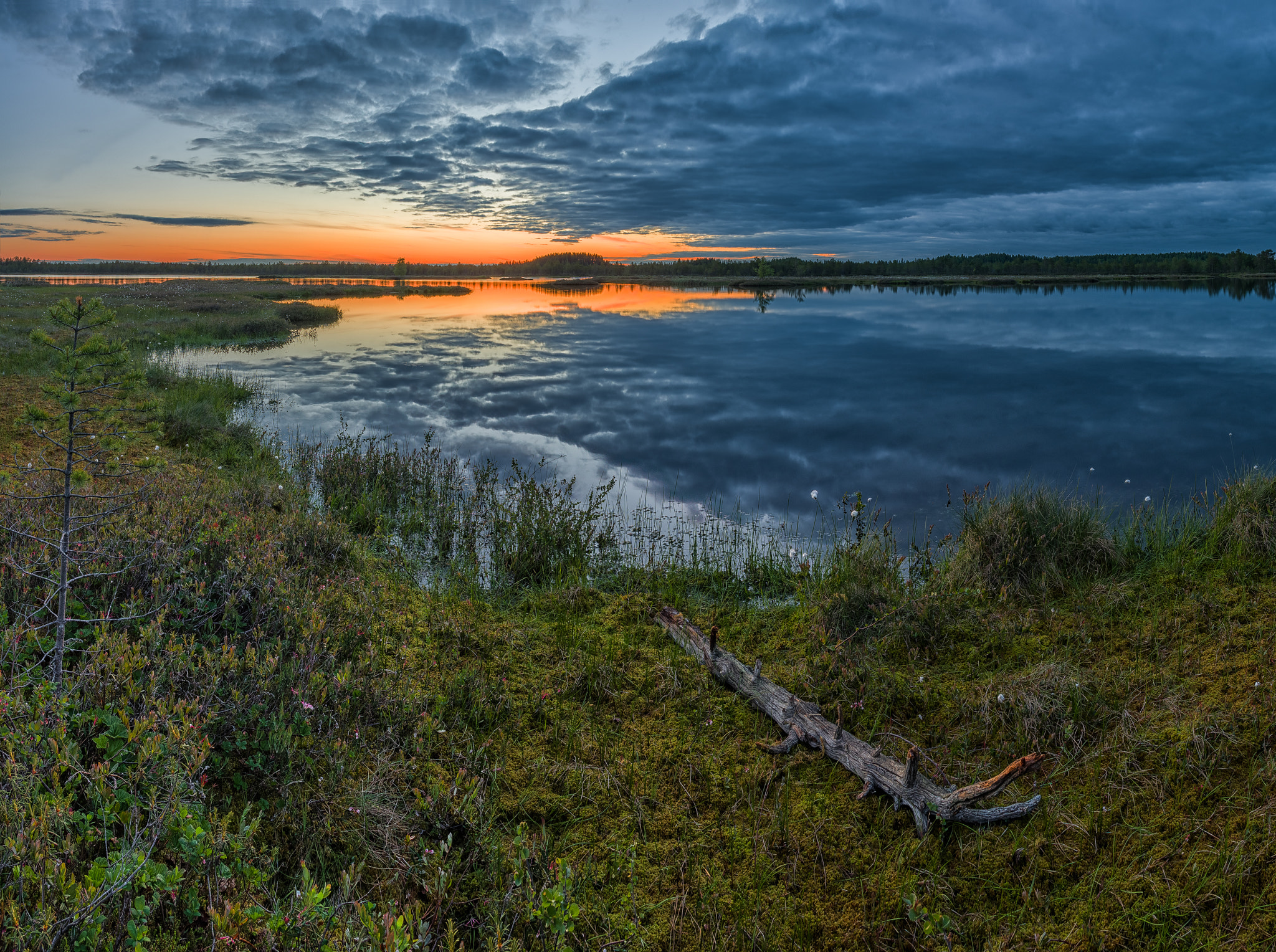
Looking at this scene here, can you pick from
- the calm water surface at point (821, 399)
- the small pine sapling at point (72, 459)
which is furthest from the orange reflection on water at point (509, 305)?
the small pine sapling at point (72, 459)

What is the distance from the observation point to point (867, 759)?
5004mm

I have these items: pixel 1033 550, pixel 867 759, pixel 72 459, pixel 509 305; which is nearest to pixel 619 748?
pixel 867 759

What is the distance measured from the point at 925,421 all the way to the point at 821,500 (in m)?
9.84

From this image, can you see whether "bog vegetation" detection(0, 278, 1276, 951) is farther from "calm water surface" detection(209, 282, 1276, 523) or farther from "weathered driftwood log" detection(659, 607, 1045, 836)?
Result: "calm water surface" detection(209, 282, 1276, 523)

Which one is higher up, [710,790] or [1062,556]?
[1062,556]

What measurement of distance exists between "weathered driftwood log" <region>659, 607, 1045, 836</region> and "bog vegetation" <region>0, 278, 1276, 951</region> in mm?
120

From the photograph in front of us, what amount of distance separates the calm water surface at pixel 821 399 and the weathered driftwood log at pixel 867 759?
6.56 m

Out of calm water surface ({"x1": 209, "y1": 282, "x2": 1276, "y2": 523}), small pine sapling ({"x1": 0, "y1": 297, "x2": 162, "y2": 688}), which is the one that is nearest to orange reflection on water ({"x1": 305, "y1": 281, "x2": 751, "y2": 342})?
calm water surface ({"x1": 209, "y1": 282, "x2": 1276, "y2": 523})

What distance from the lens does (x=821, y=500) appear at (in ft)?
47.2

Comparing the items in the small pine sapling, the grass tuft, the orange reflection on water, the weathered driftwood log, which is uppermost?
the orange reflection on water

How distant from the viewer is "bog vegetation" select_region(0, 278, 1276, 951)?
3246mm

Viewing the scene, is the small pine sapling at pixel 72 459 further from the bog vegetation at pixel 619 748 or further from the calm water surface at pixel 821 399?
the calm water surface at pixel 821 399

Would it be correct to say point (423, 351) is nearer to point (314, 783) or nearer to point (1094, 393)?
point (1094, 393)

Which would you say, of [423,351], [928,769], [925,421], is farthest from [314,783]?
[423,351]
